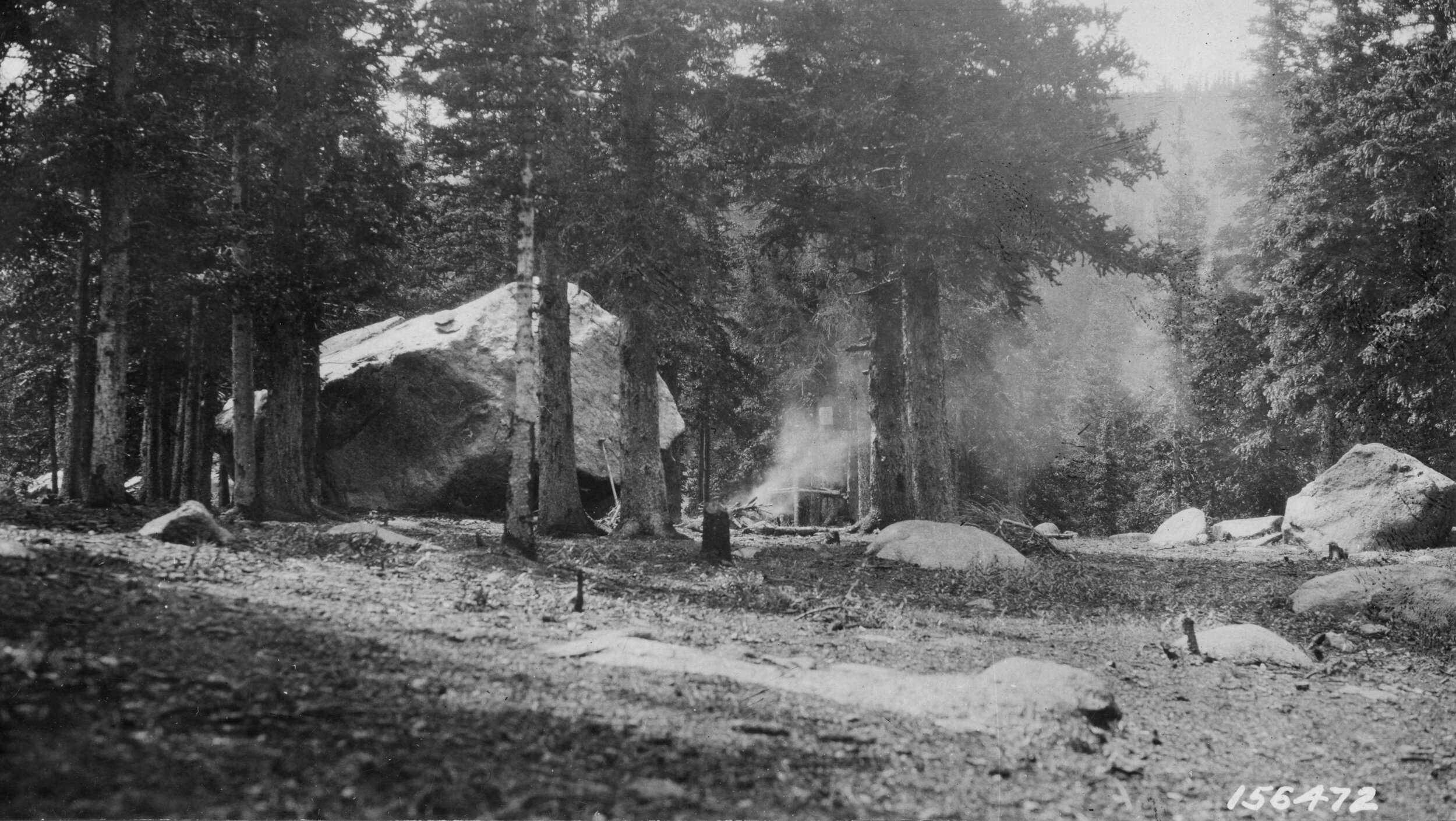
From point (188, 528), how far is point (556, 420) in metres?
6.37

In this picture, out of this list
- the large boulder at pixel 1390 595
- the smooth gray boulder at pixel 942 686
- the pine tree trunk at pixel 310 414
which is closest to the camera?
the smooth gray boulder at pixel 942 686

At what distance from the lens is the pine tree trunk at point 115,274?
511 inches

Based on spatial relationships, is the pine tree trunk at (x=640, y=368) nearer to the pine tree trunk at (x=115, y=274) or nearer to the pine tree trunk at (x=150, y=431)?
the pine tree trunk at (x=115, y=274)

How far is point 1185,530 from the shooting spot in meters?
24.0

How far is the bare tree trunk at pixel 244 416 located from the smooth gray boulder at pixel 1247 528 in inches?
846

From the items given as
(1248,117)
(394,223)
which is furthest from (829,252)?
(1248,117)

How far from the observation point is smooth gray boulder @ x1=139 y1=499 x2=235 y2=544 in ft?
32.4

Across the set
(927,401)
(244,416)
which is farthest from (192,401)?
(927,401)

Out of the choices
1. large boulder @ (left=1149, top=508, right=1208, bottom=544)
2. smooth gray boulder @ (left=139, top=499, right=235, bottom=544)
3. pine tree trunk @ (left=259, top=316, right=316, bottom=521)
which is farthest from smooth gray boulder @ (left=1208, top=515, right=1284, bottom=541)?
smooth gray boulder @ (left=139, top=499, right=235, bottom=544)

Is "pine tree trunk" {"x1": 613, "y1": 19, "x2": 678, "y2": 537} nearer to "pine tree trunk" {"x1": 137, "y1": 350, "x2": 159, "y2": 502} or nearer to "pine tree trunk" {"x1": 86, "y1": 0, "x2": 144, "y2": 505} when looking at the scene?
"pine tree trunk" {"x1": 86, "y1": 0, "x2": 144, "y2": 505}

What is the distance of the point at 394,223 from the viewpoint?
55.3ft

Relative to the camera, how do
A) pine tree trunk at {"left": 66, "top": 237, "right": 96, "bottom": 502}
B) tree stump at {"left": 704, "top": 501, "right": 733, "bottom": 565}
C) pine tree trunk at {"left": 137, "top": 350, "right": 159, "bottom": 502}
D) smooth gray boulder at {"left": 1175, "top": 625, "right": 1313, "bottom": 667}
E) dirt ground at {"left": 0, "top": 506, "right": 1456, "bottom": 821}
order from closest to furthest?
1. dirt ground at {"left": 0, "top": 506, "right": 1456, "bottom": 821}
2. smooth gray boulder at {"left": 1175, "top": 625, "right": 1313, "bottom": 667}
3. tree stump at {"left": 704, "top": 501, "right": 733, "bottom": 565}
4. pine tree trunk at {"left": 66, "top": 237, "right": 96, "bottom": 502}
5. pine tree trunk at {"left": 137, "top": 350, "right": 159, "bottom": 502}

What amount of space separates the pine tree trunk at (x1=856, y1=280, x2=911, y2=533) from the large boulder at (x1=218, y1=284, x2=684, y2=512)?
586cm

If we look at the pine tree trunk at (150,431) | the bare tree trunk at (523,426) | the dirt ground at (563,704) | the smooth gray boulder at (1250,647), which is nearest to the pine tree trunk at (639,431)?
the bare tree trunk at (523,426)
